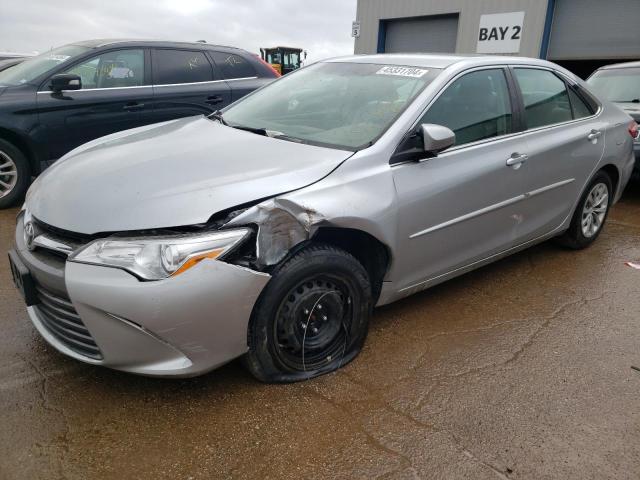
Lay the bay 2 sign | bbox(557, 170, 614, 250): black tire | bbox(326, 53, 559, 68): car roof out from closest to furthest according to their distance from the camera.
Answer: bbox(326, 53, 559, 68): car roof
bbox(557, 170, 614, 250): black tire
the bay 2 sign

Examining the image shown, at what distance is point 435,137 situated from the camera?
264 cm

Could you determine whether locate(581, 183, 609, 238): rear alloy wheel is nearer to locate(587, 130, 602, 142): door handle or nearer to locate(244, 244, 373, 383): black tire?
locate(587, 130, 602, 142): door handle

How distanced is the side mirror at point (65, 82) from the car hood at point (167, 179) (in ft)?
8.49

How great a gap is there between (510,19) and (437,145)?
49.5 feet

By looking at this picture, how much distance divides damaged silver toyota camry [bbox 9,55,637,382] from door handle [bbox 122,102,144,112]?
2322 millimetres

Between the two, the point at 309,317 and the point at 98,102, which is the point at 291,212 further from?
the point at 98,102

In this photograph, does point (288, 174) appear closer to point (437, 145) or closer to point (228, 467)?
point (437, 145)

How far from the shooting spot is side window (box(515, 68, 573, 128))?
11.6ft

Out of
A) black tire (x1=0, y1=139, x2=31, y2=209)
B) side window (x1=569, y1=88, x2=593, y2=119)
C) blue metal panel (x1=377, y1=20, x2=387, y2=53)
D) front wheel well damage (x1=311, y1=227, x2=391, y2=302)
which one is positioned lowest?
black tire (x1=0, y1=139, x2=31, y2=209)

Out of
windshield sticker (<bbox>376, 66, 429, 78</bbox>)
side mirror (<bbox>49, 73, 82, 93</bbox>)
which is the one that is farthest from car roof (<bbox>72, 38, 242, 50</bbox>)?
windshield sticker (<bbox>376, 66, 429, 78</bbox>)

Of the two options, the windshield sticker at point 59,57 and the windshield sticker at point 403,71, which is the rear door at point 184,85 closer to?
the windshield sticker at point 59,57

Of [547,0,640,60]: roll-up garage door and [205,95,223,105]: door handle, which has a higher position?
[547,0,640,60]: roll-up garage door

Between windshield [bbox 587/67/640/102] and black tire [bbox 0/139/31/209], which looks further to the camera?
windshield [bbox 587/67/640/102]

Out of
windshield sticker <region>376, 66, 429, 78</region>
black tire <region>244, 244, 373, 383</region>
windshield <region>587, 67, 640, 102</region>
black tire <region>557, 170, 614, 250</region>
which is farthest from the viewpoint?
windshield <region>587, 67, 640, 102</region>
